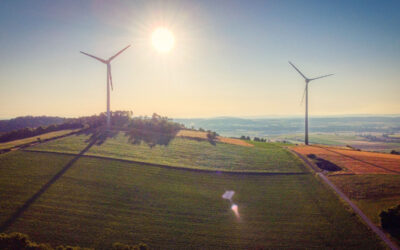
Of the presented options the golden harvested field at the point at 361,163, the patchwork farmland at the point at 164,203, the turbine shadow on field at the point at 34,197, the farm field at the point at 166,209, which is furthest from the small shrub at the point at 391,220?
the turbine shadow on field at the point at 34,197

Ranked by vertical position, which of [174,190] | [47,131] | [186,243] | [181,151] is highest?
[47,131]

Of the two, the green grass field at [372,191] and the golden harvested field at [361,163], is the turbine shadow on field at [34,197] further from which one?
the golden harvested field at [361,163]

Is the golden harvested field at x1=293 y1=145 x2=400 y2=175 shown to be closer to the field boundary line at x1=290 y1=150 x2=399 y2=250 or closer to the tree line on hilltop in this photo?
the field boundary line at x1=290 y1=150 x2=399 y2=250

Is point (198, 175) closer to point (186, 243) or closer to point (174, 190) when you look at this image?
point (174, 190)

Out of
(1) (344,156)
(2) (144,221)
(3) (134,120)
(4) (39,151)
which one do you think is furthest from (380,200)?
(3) (134,120)

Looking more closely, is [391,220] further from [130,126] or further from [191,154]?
[130,126]
